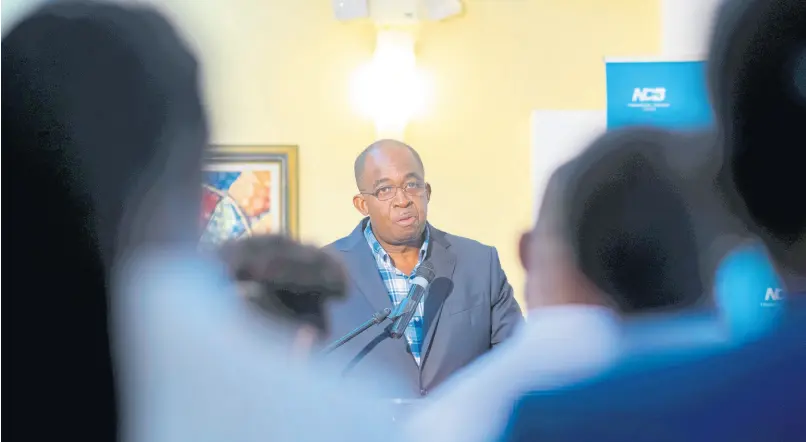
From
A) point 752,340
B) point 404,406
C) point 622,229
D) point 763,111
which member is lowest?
point 404,406

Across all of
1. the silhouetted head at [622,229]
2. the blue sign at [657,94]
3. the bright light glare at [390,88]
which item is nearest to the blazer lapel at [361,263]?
the bright light glare at [390,88]

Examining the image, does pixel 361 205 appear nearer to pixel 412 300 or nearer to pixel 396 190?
pixel 396 190

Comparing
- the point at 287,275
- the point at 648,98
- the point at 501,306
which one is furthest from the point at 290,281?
the point at 648,98

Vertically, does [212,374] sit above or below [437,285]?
below

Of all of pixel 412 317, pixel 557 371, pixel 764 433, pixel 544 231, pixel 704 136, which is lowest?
pixel 764 433

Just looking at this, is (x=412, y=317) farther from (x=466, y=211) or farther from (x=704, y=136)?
(x=704, y=136)

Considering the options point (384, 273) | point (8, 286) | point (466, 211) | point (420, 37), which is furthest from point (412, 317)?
point (8, 286)

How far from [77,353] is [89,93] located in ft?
1.67

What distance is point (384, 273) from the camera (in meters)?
1.08

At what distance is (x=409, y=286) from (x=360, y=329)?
12 centimetres

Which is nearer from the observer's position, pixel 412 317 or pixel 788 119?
pixel 412 317

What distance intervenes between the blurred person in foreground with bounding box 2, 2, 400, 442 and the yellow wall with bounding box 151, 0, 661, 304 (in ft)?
0.32

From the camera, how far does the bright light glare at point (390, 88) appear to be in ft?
3.61

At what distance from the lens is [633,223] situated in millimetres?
1143
